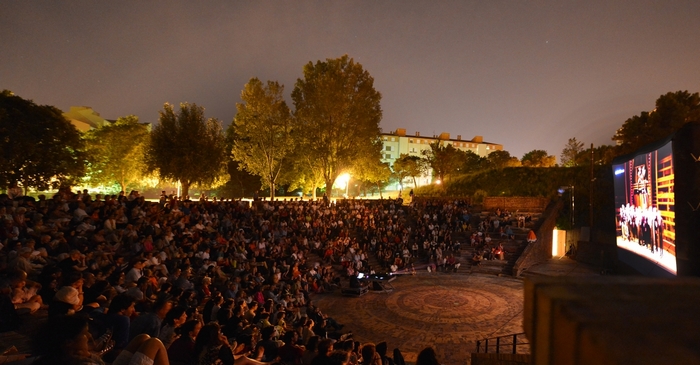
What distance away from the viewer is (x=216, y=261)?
12.5 m

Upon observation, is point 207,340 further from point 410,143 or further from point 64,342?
point 410,143

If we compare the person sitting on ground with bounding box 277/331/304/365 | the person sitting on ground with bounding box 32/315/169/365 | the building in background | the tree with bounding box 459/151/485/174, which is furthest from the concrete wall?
the building in background

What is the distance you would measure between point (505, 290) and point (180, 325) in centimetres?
1420

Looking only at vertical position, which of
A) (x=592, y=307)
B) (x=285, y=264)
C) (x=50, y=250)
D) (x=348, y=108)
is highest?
(x=348, y=108)

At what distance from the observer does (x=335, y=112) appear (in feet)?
84.3

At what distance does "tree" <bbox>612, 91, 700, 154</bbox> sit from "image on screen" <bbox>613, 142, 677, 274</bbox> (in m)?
19.8

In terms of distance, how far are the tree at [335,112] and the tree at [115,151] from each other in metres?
15.8

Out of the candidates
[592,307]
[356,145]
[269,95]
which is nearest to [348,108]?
[356,145]

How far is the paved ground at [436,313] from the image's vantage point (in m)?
10.7

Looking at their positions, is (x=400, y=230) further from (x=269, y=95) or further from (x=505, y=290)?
(x=269, y=95)

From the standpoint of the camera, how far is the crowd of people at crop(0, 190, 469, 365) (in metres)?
4.30

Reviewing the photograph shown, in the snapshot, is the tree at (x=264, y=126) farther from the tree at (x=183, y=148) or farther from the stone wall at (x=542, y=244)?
the stone wall at (x=542, y=244)

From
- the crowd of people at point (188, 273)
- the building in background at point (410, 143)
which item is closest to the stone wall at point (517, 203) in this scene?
the crowd of people at point (188, 273)

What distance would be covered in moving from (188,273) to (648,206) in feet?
37.9
